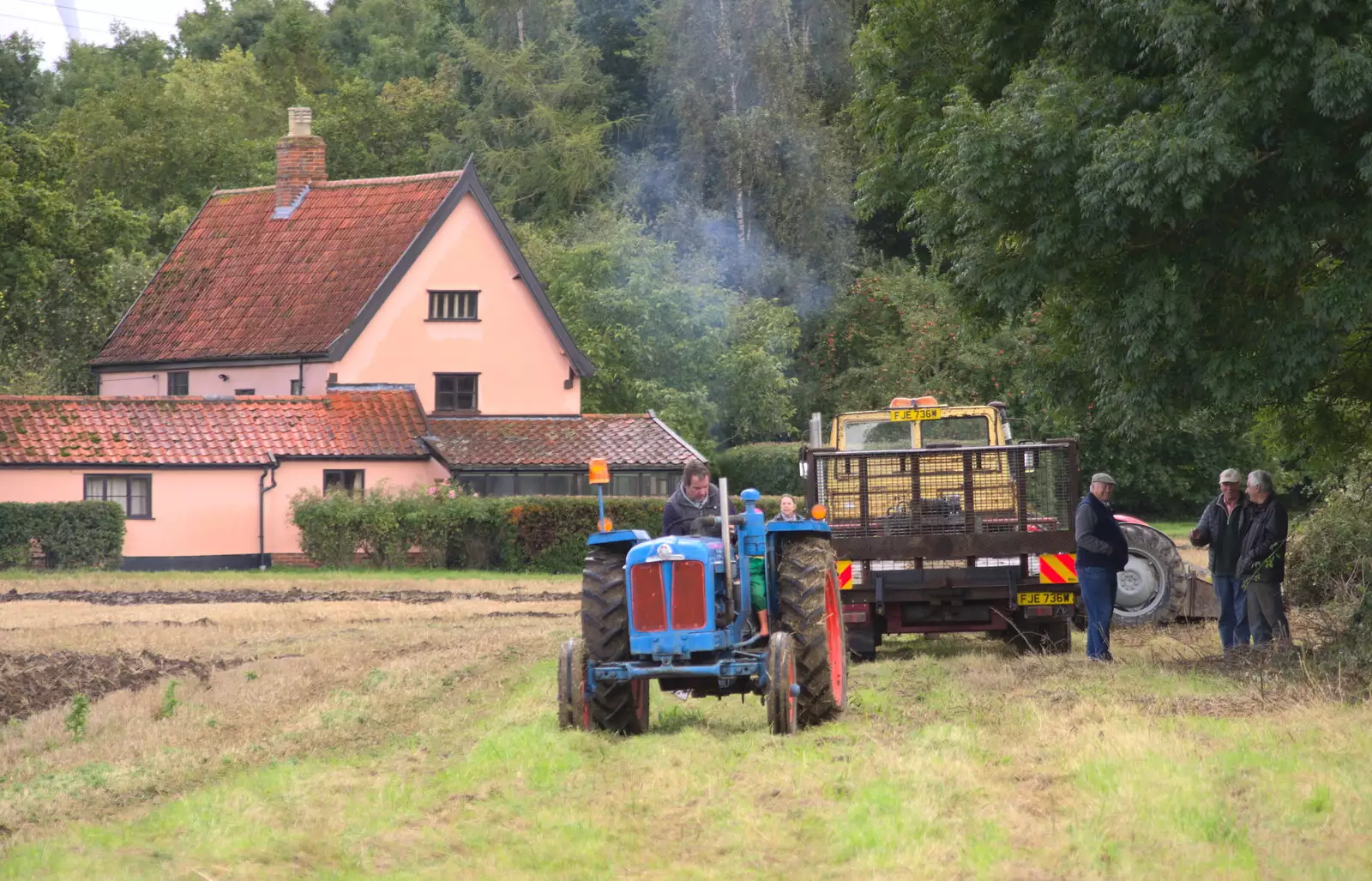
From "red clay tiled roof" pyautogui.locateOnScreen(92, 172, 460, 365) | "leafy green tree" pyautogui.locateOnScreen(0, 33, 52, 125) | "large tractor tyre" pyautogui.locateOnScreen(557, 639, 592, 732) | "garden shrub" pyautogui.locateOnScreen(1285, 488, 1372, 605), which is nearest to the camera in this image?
"large tractor tyre" pyautogui.locateOnScreen(557, 639, 592, 732)

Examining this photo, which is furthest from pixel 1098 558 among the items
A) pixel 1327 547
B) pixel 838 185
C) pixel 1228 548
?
pixel 838 185

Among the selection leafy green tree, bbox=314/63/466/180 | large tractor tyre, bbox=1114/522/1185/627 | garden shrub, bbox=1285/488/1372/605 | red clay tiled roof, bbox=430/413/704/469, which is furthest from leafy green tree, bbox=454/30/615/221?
large tractor tyre, bbox=1114/522/1185/627

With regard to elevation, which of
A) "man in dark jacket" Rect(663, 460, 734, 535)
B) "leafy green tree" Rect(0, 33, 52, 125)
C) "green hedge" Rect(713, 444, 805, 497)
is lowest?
"man in dark jacket" Rect(663, 460, 734, 535)

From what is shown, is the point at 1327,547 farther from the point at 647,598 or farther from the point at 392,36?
the point at 392,36

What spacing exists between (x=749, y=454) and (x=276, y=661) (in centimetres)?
3609

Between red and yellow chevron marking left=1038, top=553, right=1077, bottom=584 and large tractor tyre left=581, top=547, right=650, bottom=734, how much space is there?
6.21m

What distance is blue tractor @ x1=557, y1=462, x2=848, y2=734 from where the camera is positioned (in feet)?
42.2

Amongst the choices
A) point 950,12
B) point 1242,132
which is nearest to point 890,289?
point 950,12

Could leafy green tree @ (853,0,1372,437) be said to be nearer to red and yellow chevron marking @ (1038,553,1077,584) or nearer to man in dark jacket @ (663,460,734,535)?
red and yellow chevron marking @ (1038,553,1077,584)

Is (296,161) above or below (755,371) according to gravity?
above

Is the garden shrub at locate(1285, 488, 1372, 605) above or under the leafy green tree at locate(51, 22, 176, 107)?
under

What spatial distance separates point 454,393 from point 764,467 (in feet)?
35.4

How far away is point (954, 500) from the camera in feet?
61.5

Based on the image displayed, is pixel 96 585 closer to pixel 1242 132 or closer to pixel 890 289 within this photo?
pixel 1242 132
